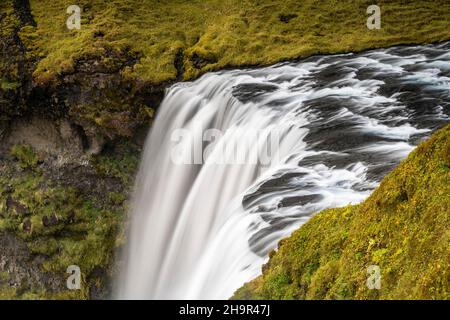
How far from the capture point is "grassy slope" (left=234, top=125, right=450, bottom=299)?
5.85m

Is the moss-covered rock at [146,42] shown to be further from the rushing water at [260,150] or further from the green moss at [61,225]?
the green moss at [61,225]

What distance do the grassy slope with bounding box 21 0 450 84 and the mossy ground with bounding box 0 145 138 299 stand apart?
13.9 ft

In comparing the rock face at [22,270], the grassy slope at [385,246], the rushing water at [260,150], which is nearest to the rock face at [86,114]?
the rock face at [22,270]

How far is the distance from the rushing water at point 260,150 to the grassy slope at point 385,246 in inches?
60.4

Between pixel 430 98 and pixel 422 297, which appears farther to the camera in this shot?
pixel 430 98

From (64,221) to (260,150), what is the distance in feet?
32.6

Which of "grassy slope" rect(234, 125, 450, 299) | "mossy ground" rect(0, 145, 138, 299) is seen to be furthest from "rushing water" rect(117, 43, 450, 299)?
"grassy slope" rect(234, 125, 450, 299)

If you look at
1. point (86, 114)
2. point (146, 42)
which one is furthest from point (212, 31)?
point (86, 114)

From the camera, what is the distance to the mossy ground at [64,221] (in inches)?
813

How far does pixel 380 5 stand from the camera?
25750 millimetres
